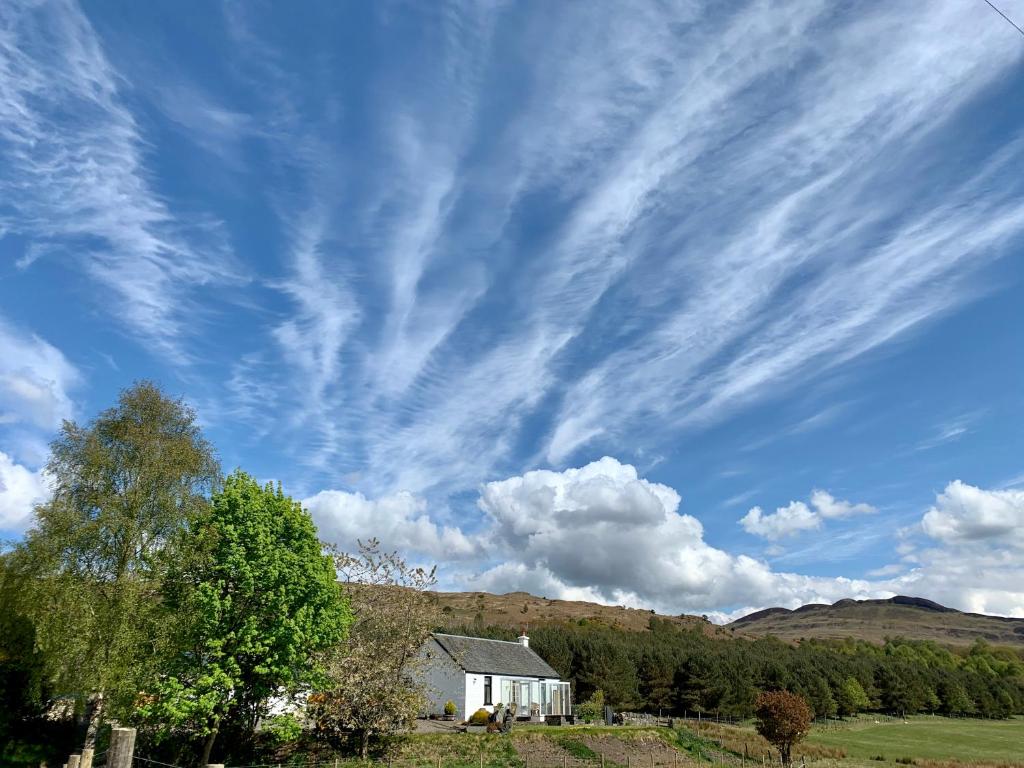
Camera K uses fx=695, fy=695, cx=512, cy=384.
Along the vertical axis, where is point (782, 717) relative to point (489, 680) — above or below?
below

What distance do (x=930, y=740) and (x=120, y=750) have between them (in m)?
84.3

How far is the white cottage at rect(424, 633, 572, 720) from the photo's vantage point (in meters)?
51.8

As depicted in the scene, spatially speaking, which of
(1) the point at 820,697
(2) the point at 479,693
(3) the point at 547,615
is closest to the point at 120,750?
(2) the point at 479,693

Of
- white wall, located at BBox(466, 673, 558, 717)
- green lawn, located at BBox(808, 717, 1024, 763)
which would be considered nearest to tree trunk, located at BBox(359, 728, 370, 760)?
white wall, located at BBox(466, 673, 558, 717)

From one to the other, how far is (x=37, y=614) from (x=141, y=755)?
802 centimetres

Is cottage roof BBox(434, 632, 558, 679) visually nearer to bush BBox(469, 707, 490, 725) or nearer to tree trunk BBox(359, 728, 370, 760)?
bush BBox(469, 707, 490, 725)

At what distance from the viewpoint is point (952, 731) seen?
80.9 m

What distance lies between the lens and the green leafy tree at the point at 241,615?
29.6 m

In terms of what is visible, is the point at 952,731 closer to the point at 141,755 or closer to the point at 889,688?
the point at 889,688

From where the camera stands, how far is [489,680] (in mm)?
53844

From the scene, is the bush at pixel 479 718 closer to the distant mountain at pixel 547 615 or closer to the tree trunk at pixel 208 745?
the tree trunk at pixel 208 745

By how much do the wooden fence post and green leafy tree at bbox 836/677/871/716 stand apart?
104 meters

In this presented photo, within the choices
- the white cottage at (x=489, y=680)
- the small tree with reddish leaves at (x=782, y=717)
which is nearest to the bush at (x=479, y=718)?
the white cottage at (x=489, y=680)

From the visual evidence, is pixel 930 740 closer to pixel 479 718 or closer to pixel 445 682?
pixel 479 718
